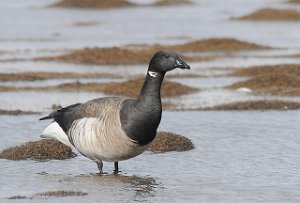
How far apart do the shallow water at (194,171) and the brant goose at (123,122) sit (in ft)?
1.53

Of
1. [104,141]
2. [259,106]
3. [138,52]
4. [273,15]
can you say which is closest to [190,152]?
[104,141]

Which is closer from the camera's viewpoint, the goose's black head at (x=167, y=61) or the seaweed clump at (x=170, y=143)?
the goose's black head at (x=167, y=61)

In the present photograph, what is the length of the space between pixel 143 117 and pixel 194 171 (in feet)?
5.25

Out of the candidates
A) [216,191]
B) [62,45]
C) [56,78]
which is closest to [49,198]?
[216,191]

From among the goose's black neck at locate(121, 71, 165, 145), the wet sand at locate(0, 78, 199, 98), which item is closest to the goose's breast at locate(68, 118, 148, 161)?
the goose's black neck at locate(121, 71, 165, 145)

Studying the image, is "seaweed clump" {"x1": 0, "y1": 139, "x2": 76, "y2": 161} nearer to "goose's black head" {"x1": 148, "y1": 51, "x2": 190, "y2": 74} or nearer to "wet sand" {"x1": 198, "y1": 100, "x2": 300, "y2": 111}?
"goose's black head" {"x1": 148, "y1": 51, "x2": 190, "y2": 74}

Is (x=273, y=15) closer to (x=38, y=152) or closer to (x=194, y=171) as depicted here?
(x=38, y=152)

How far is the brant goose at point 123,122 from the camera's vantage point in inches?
532

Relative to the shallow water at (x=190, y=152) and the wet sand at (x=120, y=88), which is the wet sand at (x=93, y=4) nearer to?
the shallow water at (x=190, y=152)

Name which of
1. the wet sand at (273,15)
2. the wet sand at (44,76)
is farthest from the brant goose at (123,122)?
the wet sand at (273,15)

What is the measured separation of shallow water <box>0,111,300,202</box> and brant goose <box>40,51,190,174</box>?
466 mm

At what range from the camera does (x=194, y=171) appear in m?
14.6

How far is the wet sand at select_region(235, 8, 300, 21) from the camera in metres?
51.3

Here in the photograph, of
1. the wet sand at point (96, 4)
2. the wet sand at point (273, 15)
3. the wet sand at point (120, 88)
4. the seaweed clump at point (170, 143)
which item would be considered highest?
the seaweed clump at point (170, 143)
